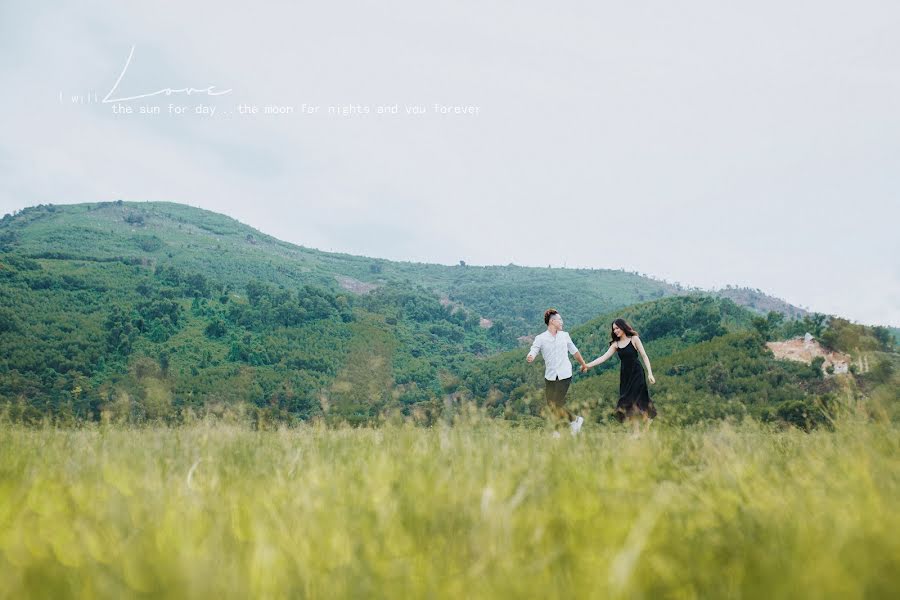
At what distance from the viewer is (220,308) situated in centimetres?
10344

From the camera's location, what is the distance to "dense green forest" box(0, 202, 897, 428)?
137 ft

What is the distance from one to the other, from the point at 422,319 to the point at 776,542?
122 metres

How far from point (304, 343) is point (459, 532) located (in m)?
95.3

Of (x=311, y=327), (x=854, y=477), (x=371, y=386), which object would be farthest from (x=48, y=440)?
(x=311, y=327)

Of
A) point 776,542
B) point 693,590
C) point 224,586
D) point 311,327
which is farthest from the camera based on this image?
point 311,327

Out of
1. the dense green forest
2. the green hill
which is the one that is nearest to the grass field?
the dense green forest

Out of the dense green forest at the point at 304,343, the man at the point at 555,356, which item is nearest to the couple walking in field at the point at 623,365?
the man at the point at 555,356

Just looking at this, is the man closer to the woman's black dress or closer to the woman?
the woman

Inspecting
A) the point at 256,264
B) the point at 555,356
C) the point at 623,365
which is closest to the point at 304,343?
the point at 256,264

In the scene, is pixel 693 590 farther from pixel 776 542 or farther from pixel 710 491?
pixel 710 491

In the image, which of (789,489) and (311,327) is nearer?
(789,489)

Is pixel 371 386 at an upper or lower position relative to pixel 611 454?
lower

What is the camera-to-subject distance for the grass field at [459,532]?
1.68m

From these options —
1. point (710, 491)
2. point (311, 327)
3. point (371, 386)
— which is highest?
point (710, 491)
